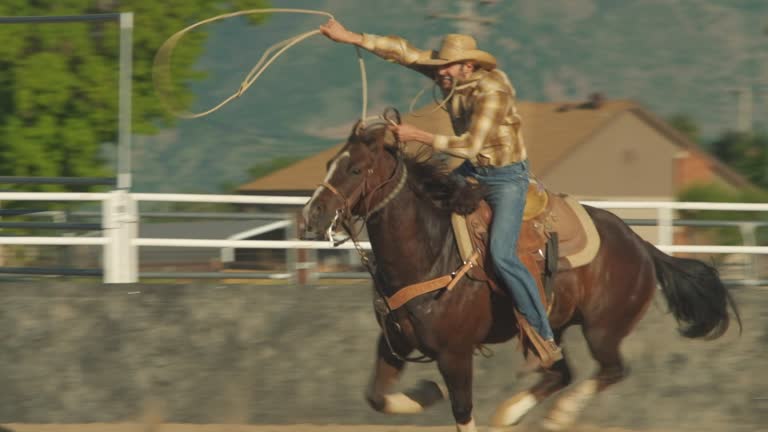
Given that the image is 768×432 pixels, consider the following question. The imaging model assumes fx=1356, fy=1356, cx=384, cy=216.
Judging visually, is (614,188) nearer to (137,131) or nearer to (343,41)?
(137,131)

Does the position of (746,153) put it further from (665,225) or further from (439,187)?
(439,187)

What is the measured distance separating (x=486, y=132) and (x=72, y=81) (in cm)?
1203

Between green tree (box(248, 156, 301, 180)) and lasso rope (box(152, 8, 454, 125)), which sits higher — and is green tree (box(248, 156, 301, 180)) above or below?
above

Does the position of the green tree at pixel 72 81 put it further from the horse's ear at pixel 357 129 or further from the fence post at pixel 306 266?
the horse's ear at pixel 357 129

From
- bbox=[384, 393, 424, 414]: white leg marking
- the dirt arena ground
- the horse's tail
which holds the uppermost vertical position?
the horse's tail

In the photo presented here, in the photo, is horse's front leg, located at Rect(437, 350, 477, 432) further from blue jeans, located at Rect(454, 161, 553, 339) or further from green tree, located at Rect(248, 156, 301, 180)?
green tree, located at Rect(248, 156, 301, 180)

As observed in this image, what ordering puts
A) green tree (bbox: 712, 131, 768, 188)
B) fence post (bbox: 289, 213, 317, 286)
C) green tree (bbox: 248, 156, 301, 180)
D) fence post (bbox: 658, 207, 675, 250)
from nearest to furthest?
1. fence post (bbox: 658, 207, 675, 250)
2. fence post (bbox: 289, 213, 317, 286)
3. green tree (bbox: 712, 131, 768, 188)
4. green tree (bbox: 248, 156, 301, 180)

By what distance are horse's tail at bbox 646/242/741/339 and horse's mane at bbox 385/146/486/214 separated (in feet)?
4.98

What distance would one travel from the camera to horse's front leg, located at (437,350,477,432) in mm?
7430

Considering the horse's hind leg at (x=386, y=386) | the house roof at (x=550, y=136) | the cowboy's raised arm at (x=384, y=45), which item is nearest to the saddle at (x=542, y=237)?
the horse's hind leg at (x=386, y=386)

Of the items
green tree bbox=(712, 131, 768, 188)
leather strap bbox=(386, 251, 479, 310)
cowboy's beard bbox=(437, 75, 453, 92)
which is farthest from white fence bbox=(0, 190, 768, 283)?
green tree bbox=(712, 131, 768, 188)

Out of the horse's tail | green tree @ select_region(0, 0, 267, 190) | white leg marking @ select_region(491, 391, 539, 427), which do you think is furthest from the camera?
green tree @ select_region(0, 0, 267, 190)

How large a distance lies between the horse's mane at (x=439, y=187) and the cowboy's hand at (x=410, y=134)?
1.01 feet

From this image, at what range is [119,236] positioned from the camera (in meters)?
9.73
